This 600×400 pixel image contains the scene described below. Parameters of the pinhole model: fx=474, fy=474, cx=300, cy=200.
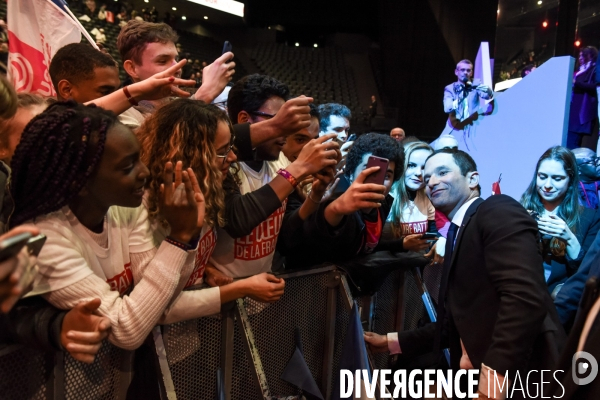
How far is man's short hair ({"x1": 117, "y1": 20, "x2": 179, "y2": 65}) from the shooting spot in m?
2.29

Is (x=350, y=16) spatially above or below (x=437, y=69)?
above

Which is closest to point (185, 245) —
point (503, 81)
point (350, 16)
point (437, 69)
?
point (503, 81)

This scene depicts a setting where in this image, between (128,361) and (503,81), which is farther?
(503,81)

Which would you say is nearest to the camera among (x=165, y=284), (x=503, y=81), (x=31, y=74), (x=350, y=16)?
(x=165, y=284)

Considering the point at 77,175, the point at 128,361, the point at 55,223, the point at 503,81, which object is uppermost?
the point at 503,81

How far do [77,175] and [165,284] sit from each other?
359mm

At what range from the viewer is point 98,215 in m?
1.28

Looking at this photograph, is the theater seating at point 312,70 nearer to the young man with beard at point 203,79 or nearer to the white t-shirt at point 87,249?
the young man with beard at point 203,79

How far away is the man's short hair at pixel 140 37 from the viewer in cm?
229

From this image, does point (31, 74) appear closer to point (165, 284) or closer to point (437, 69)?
point (165, 284)

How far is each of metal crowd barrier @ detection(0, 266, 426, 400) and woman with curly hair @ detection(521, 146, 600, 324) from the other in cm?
79

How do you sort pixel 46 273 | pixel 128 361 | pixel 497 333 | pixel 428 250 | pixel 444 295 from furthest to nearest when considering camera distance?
1. pixel 428 250
2. pixel 444 295
3. pixel 497 333
4. pixel 128 361
5. pixel 46 273

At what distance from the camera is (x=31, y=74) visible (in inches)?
89.1

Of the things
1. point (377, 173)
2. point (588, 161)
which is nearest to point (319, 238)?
point (377, 173)
